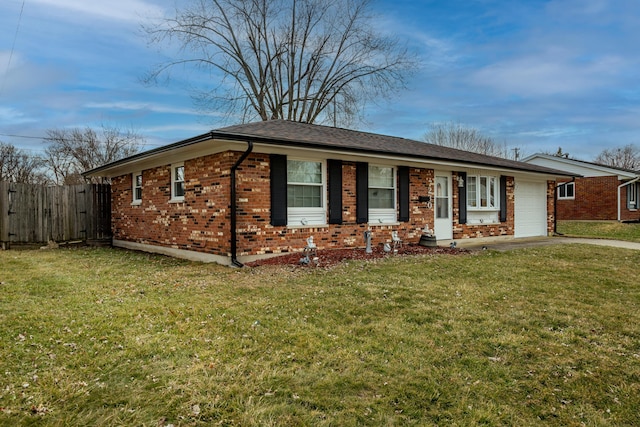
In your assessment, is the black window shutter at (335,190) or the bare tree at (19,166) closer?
the black window shutter at (335,190)

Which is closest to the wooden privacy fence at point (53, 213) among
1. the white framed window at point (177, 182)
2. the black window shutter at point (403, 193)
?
the white framed window at point (177, 182)

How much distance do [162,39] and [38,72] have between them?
7.43 m

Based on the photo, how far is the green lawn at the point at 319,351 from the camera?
8.43 ft

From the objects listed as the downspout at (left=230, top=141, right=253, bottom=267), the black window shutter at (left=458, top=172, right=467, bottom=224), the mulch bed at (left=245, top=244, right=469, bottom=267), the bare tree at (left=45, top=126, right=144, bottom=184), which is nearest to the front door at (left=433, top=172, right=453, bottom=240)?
the black window shutter at (left=458, top=172, right=467, bottom=224)

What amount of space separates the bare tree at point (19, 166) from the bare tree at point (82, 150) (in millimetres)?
784

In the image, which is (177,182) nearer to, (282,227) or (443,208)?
(282,227)

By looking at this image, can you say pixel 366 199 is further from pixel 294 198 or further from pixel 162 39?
pixel 162 39

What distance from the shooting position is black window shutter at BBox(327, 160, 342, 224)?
9391 mm

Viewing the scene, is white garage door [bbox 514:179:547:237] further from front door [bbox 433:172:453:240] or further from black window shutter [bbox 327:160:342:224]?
black window shutter [bbox 327:160:342:224]

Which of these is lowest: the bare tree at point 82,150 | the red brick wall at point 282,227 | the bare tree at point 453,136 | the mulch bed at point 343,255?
the mulch bed at point 343,255

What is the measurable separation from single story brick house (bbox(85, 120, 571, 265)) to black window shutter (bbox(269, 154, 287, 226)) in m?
0.02

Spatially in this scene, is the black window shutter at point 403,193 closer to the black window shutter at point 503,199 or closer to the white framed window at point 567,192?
the black window shutter at point 503,199

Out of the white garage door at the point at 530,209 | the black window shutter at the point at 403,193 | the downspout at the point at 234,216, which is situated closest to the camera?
the downspout at the point at 234,216

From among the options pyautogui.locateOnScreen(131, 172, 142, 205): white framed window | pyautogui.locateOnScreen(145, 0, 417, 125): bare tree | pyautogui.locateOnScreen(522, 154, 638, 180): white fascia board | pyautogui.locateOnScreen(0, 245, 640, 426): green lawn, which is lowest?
pyautogui.locateOnScreen(0, 245, 640, 426): green lawn
